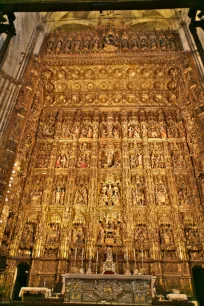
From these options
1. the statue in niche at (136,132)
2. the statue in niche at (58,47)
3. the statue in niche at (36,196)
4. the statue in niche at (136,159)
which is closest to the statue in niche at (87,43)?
the statue in niche at (58,47)

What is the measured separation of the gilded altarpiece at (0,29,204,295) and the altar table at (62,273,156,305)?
2.17 m

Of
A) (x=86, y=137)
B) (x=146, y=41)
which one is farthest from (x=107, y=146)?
(x=146, y=41)

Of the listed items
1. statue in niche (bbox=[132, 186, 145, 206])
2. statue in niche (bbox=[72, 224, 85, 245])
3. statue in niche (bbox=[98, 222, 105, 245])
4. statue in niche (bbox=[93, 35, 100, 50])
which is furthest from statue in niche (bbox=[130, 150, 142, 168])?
statue in niche (bbox=[93, 35, 100, 50])

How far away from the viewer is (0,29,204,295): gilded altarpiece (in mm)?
9039

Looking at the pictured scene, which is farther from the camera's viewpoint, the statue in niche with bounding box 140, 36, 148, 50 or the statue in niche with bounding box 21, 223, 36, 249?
the statue in niche with bounding box 140, 36, 148, 50

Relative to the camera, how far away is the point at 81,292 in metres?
6.33

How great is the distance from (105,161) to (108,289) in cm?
597

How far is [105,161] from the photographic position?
38.3 feet

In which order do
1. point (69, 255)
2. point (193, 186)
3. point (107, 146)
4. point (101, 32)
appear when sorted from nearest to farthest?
point (69, 255) → point (193, 186) → point (107, 146) → point (101, 32)

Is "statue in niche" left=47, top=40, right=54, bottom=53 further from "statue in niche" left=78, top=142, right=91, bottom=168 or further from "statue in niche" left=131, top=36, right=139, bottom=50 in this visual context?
"statue in niche" left=78, top=142, right=91, bottom=168

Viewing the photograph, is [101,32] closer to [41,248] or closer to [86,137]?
[86,137]

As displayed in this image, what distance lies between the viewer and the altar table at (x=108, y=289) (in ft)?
20.3

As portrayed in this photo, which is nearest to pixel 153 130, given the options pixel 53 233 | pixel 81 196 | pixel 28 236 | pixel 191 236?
pixel 81 196

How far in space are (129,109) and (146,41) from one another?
3.61 m
